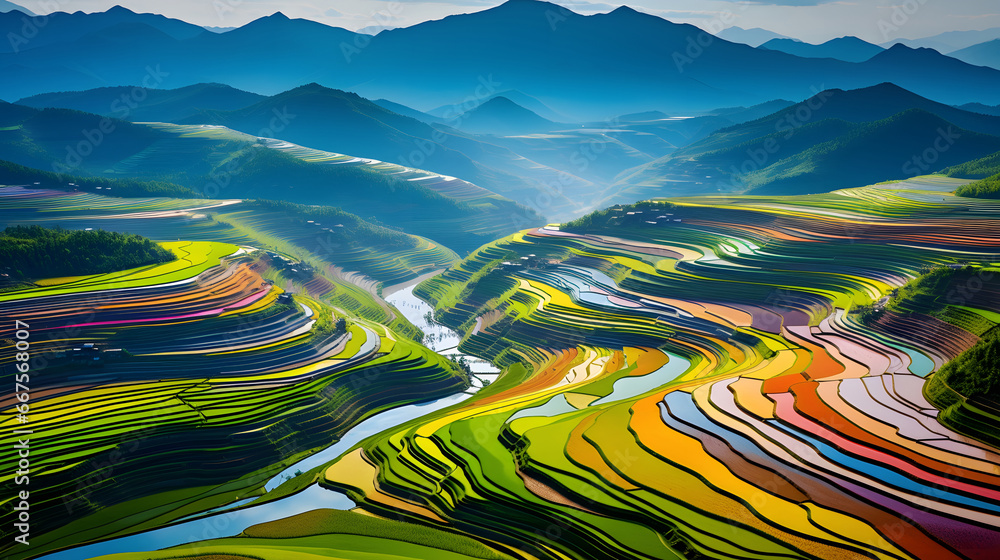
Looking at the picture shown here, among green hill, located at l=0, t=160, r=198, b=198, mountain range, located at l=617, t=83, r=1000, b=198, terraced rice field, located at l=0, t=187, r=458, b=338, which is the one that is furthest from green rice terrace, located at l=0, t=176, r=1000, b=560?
mountain range, located at l=617, t=83, r=1000, b=198

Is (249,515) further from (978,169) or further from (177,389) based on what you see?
(978,169)

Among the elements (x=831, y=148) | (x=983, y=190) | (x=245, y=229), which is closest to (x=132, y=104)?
(x=245, y=229)

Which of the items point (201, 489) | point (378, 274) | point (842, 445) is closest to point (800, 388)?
point (842, 445)

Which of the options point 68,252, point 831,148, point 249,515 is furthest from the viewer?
point 831,148

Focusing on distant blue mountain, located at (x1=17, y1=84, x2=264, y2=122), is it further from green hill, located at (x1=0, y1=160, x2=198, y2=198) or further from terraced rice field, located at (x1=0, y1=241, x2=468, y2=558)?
terraced rice field, located at (x1=0, y1=241, x2=468, y2=558)

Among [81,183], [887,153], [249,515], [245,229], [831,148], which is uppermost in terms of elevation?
[831,148]

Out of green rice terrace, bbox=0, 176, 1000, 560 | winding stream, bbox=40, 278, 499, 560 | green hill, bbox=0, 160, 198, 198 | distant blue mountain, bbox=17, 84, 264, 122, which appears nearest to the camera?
green rice terrace, bbox=0, 176, 1000, 560

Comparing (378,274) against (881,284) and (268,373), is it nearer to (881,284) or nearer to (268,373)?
(268,373)
